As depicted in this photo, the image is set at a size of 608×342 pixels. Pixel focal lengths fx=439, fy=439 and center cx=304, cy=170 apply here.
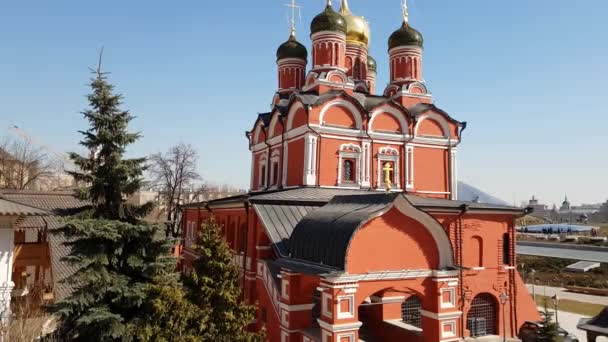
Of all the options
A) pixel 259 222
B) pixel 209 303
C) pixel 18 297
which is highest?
pixel 259 222

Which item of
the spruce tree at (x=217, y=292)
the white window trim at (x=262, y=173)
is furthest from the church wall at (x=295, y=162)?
the spruce tree at (x=217, y=292)

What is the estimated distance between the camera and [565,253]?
36.1 metres

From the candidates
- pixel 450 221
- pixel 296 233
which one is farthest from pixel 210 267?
pixel 450 221

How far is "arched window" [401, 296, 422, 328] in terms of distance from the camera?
15018mm

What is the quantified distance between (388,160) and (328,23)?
6772 mm

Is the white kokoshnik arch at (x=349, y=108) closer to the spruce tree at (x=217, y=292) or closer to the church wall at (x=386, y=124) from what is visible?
the church wall at (x=386, y=124)

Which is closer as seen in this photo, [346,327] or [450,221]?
[346,327]

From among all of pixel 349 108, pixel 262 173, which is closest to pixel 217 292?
pixel 349 108

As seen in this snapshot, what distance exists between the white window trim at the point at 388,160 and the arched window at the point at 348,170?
3.65 feet

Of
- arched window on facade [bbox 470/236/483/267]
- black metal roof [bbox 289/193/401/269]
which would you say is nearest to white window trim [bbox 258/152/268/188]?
black metal roof [bbox 289/193/401/269]

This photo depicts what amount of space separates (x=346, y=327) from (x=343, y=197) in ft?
12.3

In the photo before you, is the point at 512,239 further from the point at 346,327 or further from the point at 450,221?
the point at 346,327

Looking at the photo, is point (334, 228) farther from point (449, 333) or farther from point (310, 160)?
point (310, 160)

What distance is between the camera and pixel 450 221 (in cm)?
1499
